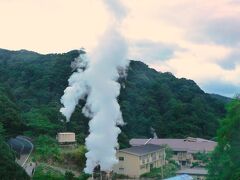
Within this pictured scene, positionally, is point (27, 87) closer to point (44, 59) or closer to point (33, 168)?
point (44, 59)

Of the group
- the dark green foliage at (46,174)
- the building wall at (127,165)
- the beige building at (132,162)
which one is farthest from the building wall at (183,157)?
the dark green foliage at (46,174)

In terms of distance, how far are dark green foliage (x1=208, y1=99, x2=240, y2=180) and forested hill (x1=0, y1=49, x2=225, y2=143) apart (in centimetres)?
2283

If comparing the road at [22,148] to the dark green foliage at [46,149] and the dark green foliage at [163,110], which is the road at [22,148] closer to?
the dark green foliage at [46,149]

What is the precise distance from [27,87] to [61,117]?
13.9 meters

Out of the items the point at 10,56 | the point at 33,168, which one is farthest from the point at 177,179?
the point at 10,56

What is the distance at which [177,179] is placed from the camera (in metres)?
27.8

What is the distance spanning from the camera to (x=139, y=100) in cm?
5366

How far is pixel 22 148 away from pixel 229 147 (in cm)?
1915

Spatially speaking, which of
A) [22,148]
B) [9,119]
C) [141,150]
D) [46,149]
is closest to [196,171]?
[141,150]

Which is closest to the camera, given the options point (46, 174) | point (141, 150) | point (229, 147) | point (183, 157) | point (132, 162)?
point (229, 147)

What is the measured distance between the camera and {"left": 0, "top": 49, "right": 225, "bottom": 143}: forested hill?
49.8 metres

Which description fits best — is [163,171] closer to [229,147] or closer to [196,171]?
[196,171]

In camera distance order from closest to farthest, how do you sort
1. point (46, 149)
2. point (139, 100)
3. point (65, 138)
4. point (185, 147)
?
point (46, 149)
point (65, 138)
point (185, 147)
point (139, 100)

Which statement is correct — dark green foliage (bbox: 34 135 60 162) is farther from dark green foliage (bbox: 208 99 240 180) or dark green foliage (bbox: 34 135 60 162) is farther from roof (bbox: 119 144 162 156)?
dark green foliage (bbox: 208 99 240 180)
